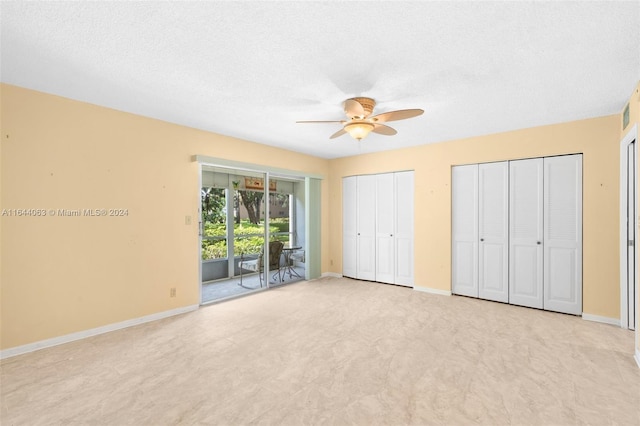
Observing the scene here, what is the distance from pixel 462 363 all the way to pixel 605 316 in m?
2.50

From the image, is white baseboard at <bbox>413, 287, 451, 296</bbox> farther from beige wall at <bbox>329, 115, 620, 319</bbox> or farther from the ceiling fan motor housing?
the ceiling fan motor housing

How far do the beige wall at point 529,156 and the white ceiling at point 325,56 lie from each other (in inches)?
16.9

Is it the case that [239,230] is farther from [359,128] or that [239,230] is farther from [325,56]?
[325,56]

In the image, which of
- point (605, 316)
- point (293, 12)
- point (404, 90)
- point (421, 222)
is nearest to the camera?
point (293, 12)

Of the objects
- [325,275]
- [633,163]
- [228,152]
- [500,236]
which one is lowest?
[325,275]

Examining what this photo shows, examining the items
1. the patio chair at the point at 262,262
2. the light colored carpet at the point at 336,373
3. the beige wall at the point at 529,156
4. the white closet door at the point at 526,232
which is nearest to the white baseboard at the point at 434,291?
the beige wall at the point at 529,156

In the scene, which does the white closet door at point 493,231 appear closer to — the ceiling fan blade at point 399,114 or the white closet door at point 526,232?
the white closet door at point 526,232

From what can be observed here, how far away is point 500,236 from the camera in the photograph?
4.61 metres

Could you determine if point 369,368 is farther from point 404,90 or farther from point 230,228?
point 230,228

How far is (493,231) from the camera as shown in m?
4.67

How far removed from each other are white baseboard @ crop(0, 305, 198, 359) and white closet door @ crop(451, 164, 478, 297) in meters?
4.16

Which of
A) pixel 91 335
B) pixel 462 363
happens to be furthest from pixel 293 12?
pixel 91 335

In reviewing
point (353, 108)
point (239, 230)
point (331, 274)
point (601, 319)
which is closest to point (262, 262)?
point (239, 230)

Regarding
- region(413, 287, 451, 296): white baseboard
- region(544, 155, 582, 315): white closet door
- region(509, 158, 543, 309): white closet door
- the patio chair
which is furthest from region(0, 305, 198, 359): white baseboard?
region(544, 155, 582, 315): white closet door
